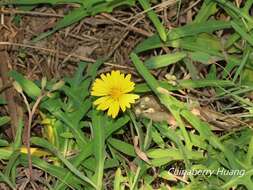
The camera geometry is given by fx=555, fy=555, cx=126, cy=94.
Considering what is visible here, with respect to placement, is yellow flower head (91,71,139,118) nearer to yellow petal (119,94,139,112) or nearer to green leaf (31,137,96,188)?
yellow petal (119,94,139,112)

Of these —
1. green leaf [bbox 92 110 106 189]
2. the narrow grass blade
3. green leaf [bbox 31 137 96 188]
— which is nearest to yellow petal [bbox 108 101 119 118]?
green leaf [bbox 92 110 106 189]

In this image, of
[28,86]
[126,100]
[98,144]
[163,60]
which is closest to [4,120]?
[28,86]

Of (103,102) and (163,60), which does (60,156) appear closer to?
(103,102)

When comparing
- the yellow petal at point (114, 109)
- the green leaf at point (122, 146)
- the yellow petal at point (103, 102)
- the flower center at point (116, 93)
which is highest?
the flower center at point (116, 93)

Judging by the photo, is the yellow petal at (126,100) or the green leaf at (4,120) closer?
the yellow petal at (126,100)

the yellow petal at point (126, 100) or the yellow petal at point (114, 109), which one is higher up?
the yellow petal at point (126, 100)

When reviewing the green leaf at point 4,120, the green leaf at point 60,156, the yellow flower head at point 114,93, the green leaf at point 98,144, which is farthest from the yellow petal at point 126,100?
the green leaf at point 4,120

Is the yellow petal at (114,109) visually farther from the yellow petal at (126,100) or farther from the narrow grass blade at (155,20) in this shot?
the narrow grass blade at (155,20)

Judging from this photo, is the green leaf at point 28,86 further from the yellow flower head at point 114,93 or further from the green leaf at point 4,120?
the yellow flower head at point 114,93

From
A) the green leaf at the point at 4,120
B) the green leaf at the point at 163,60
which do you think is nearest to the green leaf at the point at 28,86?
the green leaf at the point at 4,120
